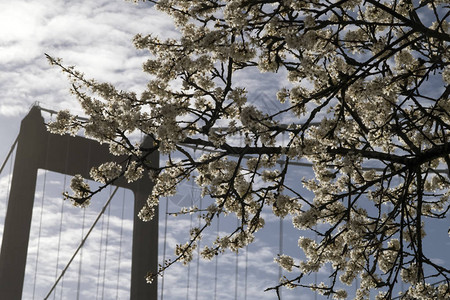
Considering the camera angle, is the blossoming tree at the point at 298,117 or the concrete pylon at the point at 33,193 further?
the concrete pylon at the point at 33,193

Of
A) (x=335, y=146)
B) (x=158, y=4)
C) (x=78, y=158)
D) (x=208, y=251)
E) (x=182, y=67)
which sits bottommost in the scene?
(x=208, y=251)

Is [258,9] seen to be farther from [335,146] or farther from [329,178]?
[329,178]

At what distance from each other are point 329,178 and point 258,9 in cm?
156

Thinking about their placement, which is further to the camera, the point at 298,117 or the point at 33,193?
the point at 33,193

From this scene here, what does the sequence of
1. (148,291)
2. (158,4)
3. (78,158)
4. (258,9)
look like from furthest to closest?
(78,158) → (148,291) → (158,4) → (258,9)

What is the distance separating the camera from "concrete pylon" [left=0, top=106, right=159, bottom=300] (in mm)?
10930

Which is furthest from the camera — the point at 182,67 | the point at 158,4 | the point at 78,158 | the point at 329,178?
the point at 78,158

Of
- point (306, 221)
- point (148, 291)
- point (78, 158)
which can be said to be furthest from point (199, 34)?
point (78, 158)

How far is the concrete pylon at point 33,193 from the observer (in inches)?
430

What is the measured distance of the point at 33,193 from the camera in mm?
11633

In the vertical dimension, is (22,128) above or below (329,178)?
Answer: above

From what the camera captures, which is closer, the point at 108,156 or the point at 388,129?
the point at 388,129

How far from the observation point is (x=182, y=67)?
14.5ft

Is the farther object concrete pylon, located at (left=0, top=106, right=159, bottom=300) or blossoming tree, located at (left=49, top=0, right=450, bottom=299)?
concrete pylon, located at (left=0, top=106, right=159, bottom=300)
